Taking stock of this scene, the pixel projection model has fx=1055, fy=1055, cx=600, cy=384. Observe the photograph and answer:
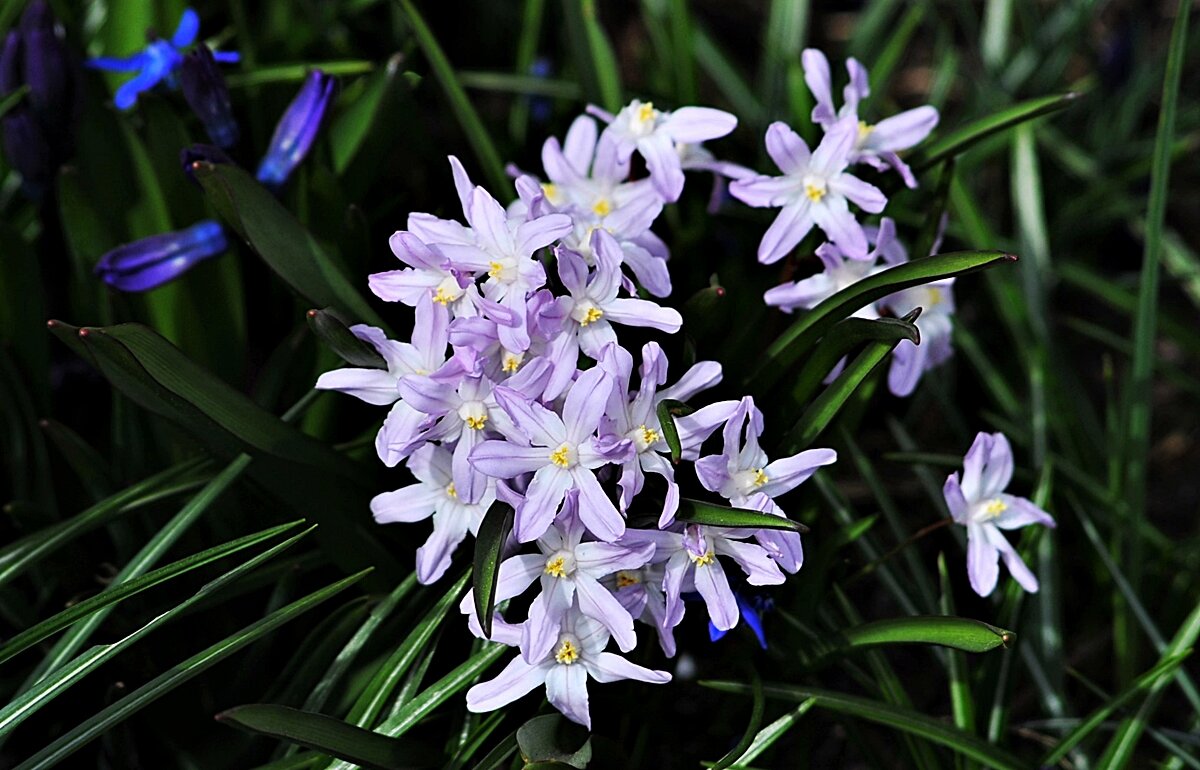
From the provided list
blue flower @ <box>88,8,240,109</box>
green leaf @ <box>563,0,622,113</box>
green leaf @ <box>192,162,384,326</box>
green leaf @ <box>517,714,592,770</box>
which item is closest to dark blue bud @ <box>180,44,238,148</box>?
blue flower @ <box>88,8,240,109</box>

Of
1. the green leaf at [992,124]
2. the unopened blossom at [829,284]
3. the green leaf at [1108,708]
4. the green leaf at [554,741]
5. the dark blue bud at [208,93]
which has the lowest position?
the green leaf at [1108,708]

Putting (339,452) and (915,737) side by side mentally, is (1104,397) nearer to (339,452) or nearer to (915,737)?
(915,737)

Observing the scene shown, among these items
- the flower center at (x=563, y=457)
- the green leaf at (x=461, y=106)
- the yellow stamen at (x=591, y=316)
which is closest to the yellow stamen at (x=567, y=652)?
the flower center at (x=563, y=457)

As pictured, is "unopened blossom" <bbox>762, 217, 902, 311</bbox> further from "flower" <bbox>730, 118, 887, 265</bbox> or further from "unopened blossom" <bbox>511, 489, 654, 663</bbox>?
"unopened blossom" <bbox>511, 489, 654, 663</bbox>

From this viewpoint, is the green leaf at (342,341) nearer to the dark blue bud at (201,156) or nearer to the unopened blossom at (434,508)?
the unopened blossom at (434,508)

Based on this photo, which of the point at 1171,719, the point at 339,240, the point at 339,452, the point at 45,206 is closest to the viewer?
the point at 339,452

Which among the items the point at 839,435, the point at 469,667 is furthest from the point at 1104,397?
the point at 469,667

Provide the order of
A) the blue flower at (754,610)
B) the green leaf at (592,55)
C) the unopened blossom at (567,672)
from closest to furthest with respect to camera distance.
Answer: the unopened blossom at (567,672) → the blue flower at (754,610) → the green leaf at (592,55)
